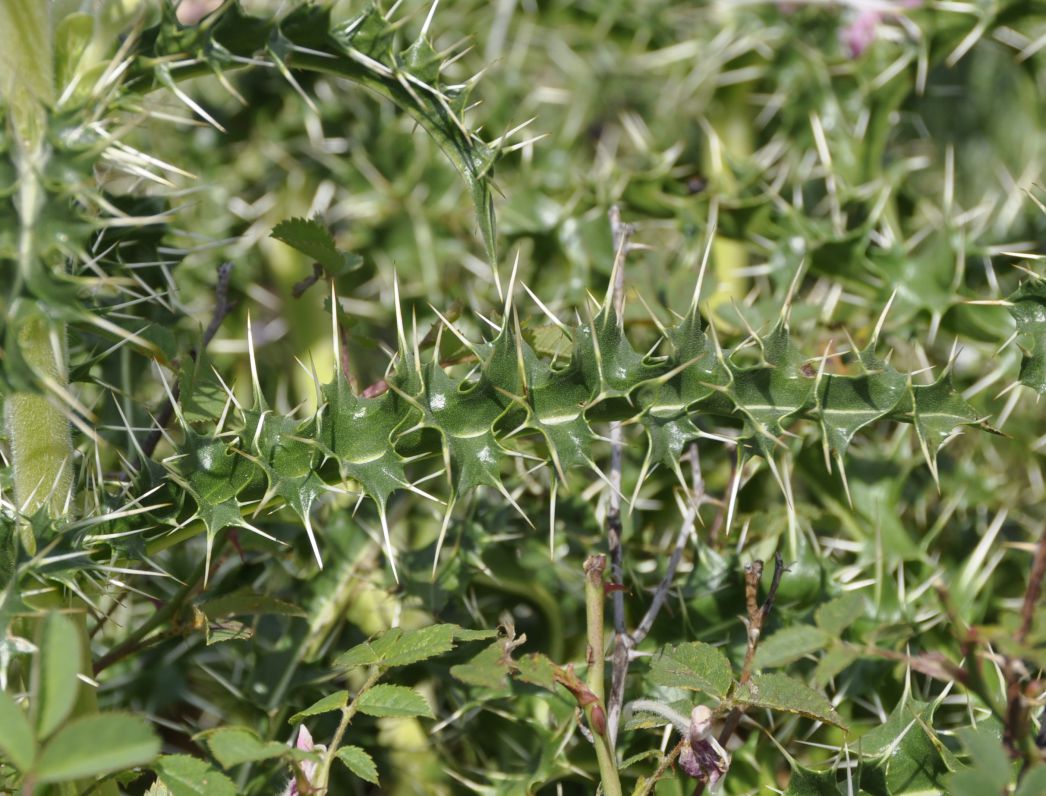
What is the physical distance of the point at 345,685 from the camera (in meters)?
1.86

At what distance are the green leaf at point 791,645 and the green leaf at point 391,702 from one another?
1.26 feet

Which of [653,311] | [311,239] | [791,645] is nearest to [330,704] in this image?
[791,645]

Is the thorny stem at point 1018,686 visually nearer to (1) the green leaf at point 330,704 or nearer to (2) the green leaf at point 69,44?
(1) the green leaf at point 330,704

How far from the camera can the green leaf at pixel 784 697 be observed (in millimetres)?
1208

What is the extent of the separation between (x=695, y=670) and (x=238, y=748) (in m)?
0.54

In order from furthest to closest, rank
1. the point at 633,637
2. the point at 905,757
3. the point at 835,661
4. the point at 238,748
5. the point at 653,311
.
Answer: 1. the point at 653,311
2. the point at 633,637
3. the point at 905,757
4. the point at 238,748
5. the point at 835,661

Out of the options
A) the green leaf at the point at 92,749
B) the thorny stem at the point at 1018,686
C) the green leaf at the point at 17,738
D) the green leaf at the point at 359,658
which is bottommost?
the green leaf at the point at 359,658

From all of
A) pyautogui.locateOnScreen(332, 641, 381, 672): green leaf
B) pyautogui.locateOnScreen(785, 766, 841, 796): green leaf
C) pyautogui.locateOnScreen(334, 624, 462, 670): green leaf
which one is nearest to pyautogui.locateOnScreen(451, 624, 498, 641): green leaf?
pyautogui.locateOnScreen(334, 624, 462, 670): green leaf

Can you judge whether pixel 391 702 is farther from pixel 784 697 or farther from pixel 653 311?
pixel 653 311

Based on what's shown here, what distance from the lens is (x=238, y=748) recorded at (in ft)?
3.79

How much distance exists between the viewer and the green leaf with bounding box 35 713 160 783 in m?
0.93

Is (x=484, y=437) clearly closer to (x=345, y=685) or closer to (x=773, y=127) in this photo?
(x=345, y=685)

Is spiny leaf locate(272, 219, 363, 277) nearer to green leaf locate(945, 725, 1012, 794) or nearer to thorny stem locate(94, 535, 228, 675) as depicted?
thorny stem locate(94, 535, 228, 675)

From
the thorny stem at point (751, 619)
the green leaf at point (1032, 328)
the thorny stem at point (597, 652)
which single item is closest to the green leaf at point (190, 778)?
the thorny stem at point (597, 652)
